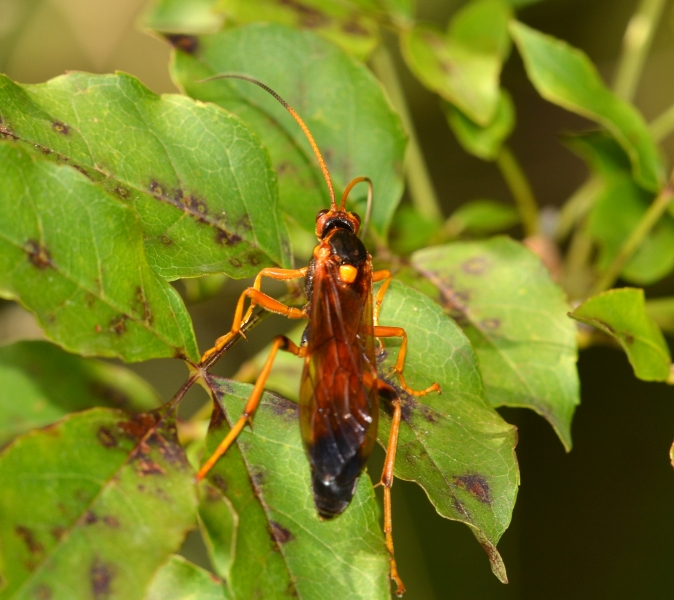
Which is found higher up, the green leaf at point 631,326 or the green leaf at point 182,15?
the green leaf at point 631,326

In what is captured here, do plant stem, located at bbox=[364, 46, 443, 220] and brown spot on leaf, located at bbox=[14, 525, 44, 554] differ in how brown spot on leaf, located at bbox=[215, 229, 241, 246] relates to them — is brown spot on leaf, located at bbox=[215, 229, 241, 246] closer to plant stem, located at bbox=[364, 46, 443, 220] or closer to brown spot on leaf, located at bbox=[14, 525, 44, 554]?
brown spot on leaf, located at bbox=[14, 525, 44, 554]

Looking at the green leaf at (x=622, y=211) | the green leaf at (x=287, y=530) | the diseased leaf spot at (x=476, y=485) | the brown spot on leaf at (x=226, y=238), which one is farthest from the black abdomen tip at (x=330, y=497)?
the green leaf at (x=622, y=211)

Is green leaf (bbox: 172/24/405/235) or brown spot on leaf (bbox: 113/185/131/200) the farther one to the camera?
green leaf (bbox: 172/24/405/235)

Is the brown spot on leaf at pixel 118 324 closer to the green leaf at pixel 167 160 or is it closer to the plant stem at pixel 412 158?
the green leaf at pixel 167 160

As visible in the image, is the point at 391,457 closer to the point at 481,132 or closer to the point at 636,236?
the point at 636,236

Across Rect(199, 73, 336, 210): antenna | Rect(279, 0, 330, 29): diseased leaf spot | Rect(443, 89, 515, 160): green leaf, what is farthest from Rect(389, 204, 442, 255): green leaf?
Rect(279, 0, 330, 29): diseased leaf spot

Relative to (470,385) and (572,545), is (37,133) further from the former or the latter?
(572,545)
